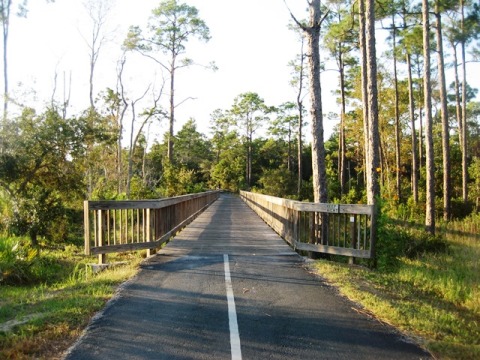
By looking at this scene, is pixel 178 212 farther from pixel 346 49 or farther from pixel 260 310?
pixel 346 49

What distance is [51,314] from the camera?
5594 millimetres

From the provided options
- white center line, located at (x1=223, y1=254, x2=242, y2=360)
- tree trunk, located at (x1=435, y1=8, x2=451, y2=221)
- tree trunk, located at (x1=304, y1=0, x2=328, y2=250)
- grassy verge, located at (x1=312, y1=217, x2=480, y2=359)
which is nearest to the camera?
white center line, located at (x1=223, y1=254, x2=242, y2=360)

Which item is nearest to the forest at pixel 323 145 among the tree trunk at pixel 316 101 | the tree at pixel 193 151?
the tree trunk at pixel 316 101

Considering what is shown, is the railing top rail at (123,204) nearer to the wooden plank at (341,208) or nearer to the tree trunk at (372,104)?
the wooden plank at (341,208)

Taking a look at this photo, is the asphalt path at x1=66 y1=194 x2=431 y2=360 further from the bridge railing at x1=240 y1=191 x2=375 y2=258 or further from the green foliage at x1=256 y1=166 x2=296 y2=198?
the green foliage at x1=256 y1=166 x2=296 y2=198

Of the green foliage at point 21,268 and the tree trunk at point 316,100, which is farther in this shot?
the tree trunk at point 316,100

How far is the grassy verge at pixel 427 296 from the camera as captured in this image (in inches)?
195

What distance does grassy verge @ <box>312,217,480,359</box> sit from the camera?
4.95 metres

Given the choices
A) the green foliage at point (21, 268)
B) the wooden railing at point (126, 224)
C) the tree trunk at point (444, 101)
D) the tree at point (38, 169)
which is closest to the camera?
the wooden railing at point (126, 224)

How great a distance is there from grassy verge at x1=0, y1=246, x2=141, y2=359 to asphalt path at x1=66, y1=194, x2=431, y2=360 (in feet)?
0.72

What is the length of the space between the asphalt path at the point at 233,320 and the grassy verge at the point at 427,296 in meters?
0.29

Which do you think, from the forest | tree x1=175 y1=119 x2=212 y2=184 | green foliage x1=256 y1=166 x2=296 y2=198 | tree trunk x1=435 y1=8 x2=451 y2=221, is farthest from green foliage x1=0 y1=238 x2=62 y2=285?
tree x1=175 y1=119 x2=212 y2=184

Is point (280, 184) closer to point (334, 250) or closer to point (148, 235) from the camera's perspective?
point (334, 250)

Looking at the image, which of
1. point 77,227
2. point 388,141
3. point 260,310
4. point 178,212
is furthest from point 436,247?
point 388,141
